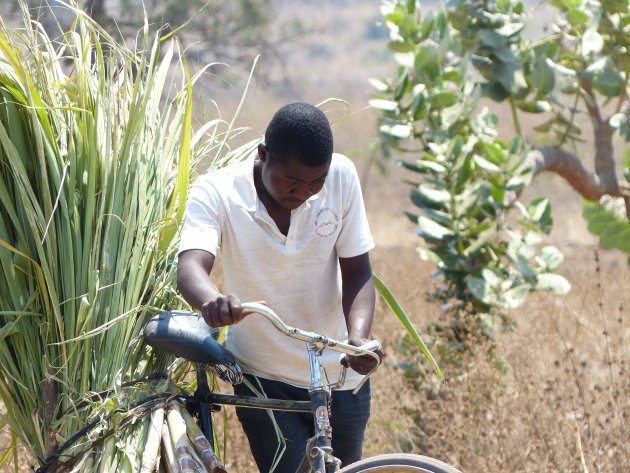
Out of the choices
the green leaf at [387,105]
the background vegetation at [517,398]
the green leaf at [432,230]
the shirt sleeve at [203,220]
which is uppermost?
the shirt sleeve at [203,220]

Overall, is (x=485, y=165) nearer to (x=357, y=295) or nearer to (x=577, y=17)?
(x=577, y=17)

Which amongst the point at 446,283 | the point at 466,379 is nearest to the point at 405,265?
the point at 446,283

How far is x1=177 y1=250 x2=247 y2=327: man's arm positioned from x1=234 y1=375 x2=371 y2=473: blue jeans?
18.3 inches

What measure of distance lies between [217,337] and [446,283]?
85.0 inches

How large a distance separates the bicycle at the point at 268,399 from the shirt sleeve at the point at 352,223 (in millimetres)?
384

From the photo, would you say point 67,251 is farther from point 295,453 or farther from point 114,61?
point 295,453

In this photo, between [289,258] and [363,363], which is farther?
[289,258]

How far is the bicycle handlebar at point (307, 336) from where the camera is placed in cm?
209

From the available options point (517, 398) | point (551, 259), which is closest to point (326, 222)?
point (517, 398)

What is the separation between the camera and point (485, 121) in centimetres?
502

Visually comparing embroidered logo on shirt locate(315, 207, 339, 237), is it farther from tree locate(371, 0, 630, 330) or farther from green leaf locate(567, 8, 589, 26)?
green leaf locate(567, 8, 589, 26)

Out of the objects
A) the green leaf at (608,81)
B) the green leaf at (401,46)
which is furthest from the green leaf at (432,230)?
the green leaf at (608,81)

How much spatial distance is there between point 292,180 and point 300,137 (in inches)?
4.3

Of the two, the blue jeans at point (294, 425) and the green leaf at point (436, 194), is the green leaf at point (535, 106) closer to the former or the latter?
the green leaf at point (436, 194)
